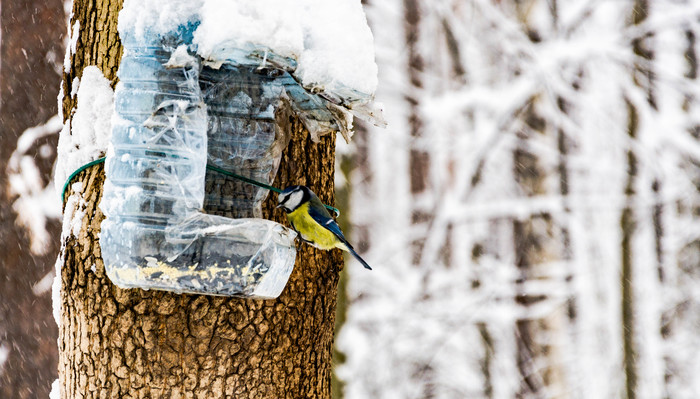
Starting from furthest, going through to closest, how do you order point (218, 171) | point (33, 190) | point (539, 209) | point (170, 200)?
1. point (539, 209)
2. point (33, 190)
3. point (218, 171)
4. point (170, 200)

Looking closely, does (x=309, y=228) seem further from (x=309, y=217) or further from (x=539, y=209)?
(x=539, y=209)

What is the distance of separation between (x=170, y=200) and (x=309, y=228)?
1.47ft

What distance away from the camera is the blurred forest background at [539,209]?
24.0 ft

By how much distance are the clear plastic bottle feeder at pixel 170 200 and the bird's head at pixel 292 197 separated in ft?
0.52

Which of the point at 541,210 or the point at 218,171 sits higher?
the point at 541,210

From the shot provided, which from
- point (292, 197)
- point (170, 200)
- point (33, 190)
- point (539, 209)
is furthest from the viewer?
point (539, 209)

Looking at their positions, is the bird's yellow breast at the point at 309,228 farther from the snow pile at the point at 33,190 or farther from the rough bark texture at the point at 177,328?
the snow pile at the point at 33,190

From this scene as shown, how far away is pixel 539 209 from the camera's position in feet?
26.1

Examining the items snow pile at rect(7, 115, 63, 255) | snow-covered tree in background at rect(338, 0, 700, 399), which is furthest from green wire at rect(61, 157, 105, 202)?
snow-covered tree in background at rect(338, 0, 700, 399)

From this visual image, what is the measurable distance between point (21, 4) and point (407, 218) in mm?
5031

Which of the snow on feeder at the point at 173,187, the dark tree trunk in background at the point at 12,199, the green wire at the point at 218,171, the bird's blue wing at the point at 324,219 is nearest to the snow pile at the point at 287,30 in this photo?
the snow on feeder at the point at 173,187

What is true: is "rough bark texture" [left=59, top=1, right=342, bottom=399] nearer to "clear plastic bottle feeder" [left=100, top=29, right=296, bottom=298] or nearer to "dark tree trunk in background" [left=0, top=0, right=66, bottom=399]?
"clear plastic bottle feeder" [left=100, top=29, right=296, bottom=298]

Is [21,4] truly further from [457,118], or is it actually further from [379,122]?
[379,122]

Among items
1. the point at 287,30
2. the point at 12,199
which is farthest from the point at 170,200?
the point at 12,199
